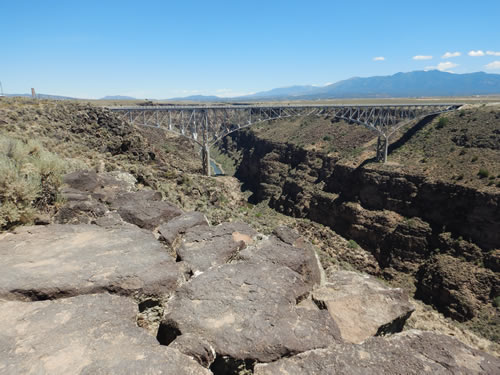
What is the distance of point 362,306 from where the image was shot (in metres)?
4.12

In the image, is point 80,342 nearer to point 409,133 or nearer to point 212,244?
point 212,244

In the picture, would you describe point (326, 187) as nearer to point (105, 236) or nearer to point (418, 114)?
point (418, 114)

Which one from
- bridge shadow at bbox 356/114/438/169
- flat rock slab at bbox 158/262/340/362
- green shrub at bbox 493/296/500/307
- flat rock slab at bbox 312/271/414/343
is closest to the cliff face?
green shrub at bbox 493/296/500/307

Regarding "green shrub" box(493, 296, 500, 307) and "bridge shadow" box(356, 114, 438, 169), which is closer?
"green shrub" box(493, 296, 500, 307)

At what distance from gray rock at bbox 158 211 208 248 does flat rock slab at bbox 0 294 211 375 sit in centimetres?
210

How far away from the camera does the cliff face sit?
30188 millimetres

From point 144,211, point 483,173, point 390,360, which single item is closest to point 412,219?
point 483,173

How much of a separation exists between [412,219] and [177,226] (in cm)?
3846

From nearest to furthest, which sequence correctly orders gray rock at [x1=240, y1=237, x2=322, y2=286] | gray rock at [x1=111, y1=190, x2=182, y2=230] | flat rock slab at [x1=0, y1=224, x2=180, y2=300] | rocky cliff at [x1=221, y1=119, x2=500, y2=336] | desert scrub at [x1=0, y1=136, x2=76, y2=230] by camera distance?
flat rock slab at [x1=0, y1=224, x2=180, y2=300]
gray rock at [x1=240, y1=237, x2=322, y2=286]
desert scrub at [x1=0, y1=136, x2=76, y2=230]
gray rock at [x1=111, y1=190, x2=182, y2=230]
rocky cliff at [x1=221, y1=119, x2=500, y2=336]

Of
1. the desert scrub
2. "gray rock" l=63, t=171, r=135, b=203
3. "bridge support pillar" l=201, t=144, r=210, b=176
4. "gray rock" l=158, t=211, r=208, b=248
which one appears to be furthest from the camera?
"bridge support pillar" l=201, t=144, r=210, b=176

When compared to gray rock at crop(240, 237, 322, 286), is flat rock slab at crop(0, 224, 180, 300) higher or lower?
higher

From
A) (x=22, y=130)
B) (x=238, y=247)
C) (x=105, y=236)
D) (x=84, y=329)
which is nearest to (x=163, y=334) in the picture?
(x=84, y=329)

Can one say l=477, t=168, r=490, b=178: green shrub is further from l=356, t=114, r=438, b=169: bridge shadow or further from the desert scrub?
the desert scrub

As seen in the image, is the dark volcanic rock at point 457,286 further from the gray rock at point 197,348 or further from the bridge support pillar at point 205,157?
the gray rock at point 197,348
